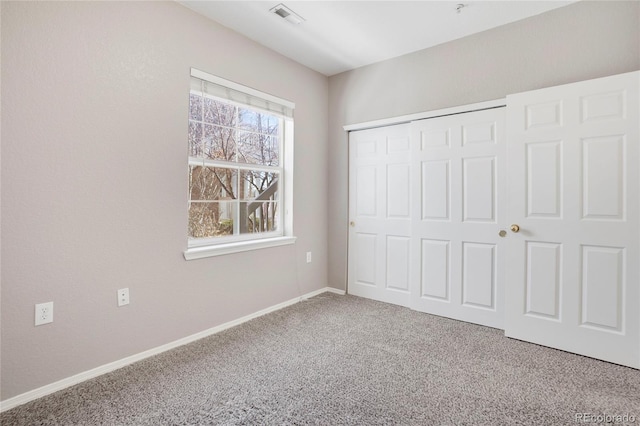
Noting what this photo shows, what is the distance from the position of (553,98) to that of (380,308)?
2.40 m

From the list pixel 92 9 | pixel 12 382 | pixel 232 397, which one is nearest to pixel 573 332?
pixel 232 397

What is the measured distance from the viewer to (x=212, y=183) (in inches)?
113

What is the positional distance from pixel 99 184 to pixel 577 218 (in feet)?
11.1

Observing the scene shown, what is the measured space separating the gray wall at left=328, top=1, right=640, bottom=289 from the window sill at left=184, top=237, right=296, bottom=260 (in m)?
0.85

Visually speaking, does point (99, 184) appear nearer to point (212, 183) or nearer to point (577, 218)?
point (212, 183)

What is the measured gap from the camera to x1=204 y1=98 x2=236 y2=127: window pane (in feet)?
9.21

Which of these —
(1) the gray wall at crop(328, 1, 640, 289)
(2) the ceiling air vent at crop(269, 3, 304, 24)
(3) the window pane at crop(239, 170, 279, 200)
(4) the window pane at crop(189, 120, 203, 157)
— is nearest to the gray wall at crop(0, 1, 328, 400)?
(4) the window pane at crop(189, 120, 203, 157)

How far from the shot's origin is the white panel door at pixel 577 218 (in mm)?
2221

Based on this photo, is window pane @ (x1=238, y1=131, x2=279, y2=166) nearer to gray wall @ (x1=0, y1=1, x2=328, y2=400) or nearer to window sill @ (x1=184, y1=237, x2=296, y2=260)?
gray wall @ (x1=0, y1=1, x2=328, y2=400)

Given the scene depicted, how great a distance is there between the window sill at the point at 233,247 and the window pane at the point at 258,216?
5.9 inches

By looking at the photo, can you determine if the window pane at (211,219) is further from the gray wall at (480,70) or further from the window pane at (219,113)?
the gray wall at (480,70)

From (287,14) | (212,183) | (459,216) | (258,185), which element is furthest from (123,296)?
(459,216)

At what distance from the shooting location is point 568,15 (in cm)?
254

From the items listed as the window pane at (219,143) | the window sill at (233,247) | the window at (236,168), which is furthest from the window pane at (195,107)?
the window sill at (233,247)
